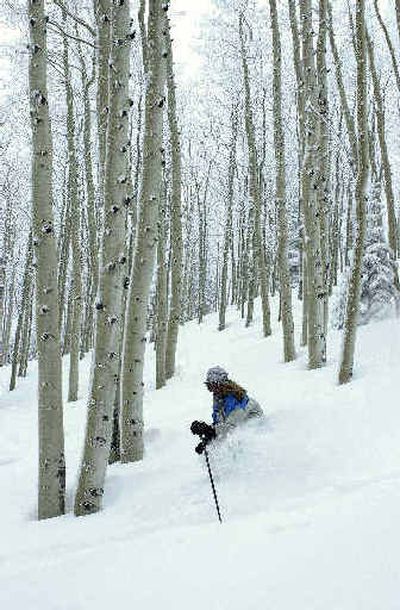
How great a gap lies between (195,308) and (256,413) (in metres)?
38.8

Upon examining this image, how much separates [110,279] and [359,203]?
3.82 meters

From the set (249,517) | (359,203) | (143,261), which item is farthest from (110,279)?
(359,203)

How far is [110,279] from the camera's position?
522 centimetres

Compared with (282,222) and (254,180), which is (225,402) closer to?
(282,222)

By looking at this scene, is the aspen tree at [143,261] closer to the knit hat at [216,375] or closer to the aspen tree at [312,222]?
the knit hat at [216,375]

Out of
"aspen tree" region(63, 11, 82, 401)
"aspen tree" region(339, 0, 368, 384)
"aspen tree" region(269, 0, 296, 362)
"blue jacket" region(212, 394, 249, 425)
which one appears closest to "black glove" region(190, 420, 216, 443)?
"blue jacket" region(212, 394, 249, 425)

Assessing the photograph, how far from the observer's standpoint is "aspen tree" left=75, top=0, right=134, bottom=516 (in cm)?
521

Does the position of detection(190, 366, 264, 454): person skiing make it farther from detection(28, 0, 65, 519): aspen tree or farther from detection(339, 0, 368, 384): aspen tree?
detection(339, 0, 368, 384): aspen tree

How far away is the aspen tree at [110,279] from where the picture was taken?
5207mm

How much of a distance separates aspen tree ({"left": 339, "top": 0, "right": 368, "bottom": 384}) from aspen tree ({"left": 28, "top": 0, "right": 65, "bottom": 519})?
3.90 metres

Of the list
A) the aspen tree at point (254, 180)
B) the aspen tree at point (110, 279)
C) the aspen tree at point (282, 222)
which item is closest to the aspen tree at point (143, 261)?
the aspen tree at point (110, 279)

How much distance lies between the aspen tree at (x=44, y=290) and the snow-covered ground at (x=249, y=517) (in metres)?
0.37

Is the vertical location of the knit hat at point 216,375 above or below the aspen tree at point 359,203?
below

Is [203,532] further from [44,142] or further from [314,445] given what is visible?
[44,142]
